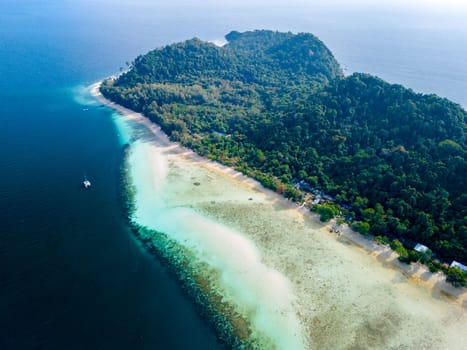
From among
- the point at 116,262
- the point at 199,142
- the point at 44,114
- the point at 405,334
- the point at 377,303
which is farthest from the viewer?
the point at 44,114

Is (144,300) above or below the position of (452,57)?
below

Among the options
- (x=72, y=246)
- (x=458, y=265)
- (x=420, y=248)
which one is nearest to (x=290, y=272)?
(x=420, y=248)

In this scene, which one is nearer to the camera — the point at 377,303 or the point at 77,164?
the point at 377,303

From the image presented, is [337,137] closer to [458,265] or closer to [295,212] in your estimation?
[295,212]

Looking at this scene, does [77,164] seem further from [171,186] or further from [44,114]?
[44,114]

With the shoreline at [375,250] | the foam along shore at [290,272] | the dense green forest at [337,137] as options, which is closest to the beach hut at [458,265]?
the dense green forest at [337,137]

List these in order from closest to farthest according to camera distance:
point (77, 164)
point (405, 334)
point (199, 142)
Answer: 1. point (405, 334)
2. point (77, 164)
3. point (199, 142)

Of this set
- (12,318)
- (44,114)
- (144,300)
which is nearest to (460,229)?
(144,300)
